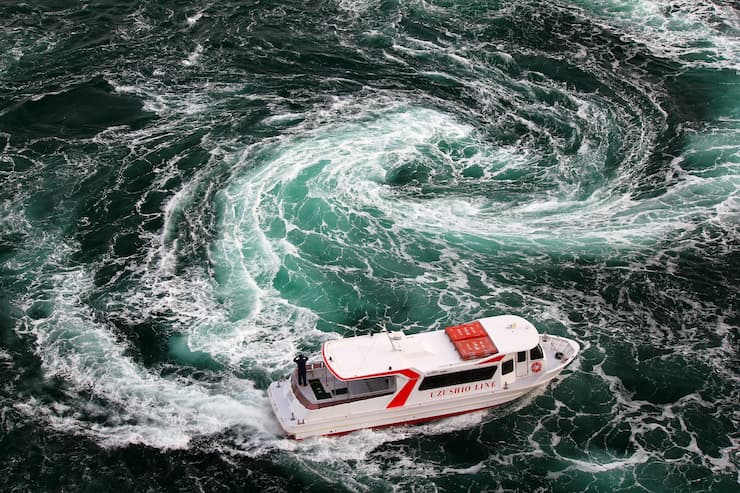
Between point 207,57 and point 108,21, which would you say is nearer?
point 207,57

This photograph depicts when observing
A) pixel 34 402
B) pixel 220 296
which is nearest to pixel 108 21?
pixel 220 296

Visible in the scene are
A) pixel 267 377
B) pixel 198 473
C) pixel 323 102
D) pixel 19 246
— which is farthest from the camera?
pixel 323 102

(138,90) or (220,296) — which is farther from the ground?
(138,90)

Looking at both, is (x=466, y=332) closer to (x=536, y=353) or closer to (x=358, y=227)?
(x=536, y=353)

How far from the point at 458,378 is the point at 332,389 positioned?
8224 millimetres

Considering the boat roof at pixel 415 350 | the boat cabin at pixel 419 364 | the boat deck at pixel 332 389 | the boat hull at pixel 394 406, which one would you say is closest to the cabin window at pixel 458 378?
the boat cabin at pixel 419 364

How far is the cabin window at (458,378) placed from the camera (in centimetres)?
4838

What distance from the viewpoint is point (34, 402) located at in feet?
166

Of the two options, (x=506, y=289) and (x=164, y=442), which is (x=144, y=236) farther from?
(x=506, y=289)

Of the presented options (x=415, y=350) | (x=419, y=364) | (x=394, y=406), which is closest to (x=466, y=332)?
(x=415, y=350)

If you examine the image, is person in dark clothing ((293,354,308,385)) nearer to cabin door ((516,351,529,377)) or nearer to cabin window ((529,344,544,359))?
cabin door ((516,351,529,377))

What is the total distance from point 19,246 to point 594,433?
49.5 m

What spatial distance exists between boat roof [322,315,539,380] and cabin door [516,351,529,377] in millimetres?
709

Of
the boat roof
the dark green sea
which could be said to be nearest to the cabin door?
the boat roof
